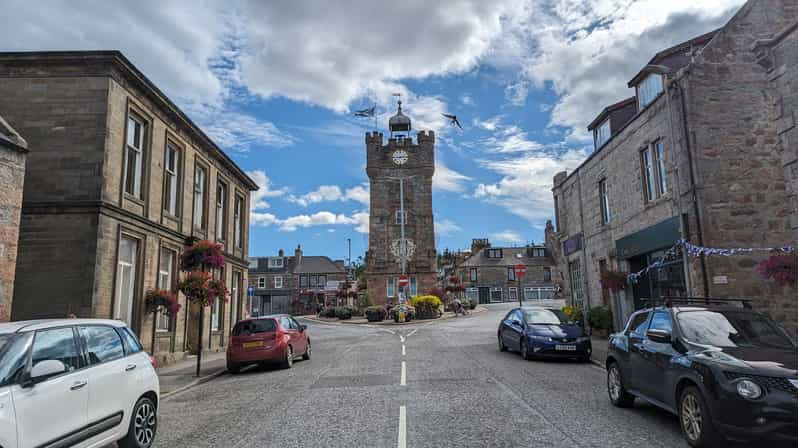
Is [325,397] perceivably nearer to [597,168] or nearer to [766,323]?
[766,323]

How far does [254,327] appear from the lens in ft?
46.8

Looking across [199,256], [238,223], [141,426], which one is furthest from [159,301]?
[238,223]

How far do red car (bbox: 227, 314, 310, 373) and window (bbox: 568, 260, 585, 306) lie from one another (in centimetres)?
1446

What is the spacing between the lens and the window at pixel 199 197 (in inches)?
798

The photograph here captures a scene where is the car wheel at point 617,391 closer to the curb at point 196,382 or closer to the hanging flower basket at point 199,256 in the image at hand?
the curb at point 196,382

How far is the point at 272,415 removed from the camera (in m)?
7.98

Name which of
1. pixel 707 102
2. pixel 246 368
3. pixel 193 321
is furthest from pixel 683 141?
pixel 193 321

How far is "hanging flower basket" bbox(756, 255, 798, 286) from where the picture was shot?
8805mm

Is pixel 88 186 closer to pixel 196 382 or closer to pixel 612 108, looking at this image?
A: pixel 196 382

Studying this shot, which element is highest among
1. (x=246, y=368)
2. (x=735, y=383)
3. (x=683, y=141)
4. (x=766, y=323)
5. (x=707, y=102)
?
(x=707, y=102)

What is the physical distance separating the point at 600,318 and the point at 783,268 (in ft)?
35.4

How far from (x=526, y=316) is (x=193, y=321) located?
13.0 metres

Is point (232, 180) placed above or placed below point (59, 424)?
above

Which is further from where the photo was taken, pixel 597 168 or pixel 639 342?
pixel 597 168
